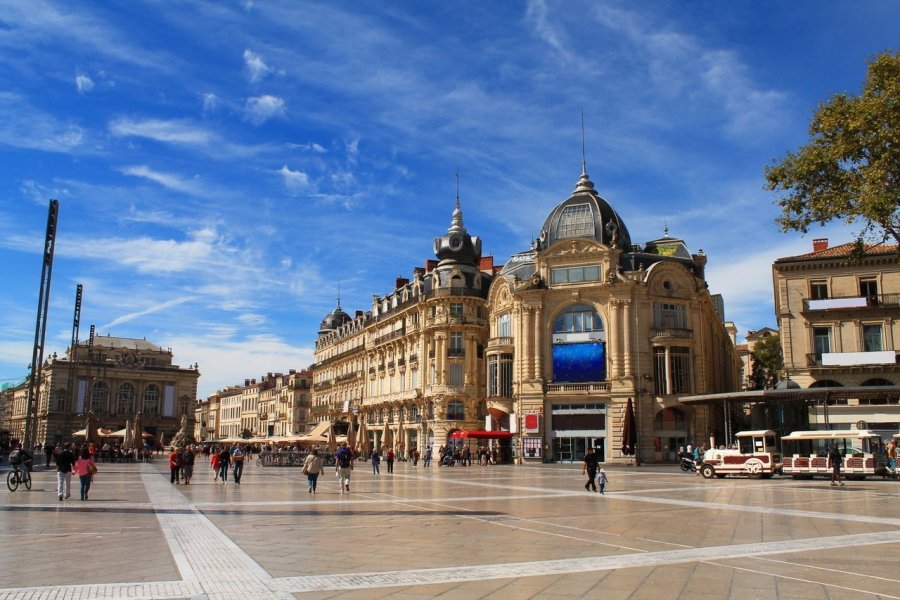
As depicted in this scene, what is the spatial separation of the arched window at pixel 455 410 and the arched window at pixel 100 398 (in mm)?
69592

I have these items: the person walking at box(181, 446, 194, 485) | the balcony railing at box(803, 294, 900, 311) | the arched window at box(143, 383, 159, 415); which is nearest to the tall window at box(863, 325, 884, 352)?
the balcony railing at box(803, 294, 900, 311)

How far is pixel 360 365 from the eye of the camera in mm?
83500

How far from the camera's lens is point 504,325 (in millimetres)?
58844

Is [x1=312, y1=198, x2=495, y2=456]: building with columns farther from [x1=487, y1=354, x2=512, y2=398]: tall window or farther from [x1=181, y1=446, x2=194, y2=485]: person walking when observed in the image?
[x1=181, y1=446, x2=194, y2=485]: person walking

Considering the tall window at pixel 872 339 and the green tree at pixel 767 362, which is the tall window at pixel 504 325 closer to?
the tall window at pixel 872 339

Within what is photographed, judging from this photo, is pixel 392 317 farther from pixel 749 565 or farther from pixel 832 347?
pixel 749 565

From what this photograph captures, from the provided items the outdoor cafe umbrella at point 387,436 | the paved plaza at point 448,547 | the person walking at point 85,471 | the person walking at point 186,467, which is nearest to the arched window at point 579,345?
the outdoor cafe umbrella at point 387,436

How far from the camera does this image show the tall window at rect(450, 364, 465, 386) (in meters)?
62.6

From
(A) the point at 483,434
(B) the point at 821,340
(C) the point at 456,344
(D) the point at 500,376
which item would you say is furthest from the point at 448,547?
(C) the point at 456,344

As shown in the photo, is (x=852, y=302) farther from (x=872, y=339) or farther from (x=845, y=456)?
(x=845, y=456)

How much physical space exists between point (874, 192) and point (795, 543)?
14.5m

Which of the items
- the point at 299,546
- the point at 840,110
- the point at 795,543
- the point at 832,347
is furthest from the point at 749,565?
the point at 832,347

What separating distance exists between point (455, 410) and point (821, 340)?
28294mm

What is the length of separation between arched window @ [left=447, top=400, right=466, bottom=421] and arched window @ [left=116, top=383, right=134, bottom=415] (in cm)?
7056
